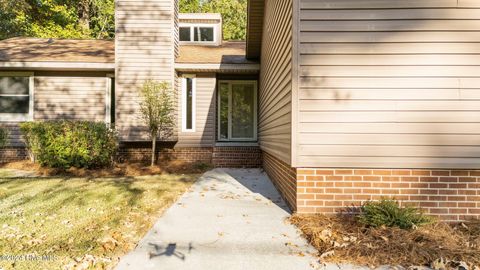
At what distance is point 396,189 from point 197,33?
1195cm

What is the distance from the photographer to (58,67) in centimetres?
1039

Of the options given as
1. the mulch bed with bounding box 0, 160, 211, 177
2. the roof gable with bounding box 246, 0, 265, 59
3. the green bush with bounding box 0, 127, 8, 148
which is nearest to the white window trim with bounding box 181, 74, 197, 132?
the mulch bed with bounding box 0, 160, 211, 177

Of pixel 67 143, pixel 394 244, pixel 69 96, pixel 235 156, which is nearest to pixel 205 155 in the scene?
pixel 235 156

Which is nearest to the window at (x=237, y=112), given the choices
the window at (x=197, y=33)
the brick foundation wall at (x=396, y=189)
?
the window at (x=197, y=33)

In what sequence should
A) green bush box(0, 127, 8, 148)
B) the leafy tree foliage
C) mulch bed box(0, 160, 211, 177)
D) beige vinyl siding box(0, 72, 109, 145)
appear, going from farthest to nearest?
the leafy tree foliage → beige vinyl siding box(0, 72, 109, 145) → green bush box(0, 127, 8, 148) → mulch bed box(0, 160, 211, 177)

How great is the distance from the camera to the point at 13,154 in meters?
10.7

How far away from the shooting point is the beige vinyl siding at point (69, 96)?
1081 cm

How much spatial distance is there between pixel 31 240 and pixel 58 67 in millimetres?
8611

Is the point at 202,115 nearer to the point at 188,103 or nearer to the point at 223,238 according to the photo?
the point at 188,103

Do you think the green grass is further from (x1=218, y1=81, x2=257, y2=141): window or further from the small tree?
(x1=218, y1=81, x2=257, y2=141): window

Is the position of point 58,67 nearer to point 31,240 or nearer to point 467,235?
point 31,240

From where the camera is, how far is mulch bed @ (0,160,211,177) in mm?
8247

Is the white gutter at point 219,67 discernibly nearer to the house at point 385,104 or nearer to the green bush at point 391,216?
the house at point 385,104

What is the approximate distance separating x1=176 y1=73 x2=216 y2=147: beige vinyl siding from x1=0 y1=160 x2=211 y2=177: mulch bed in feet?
3.32
